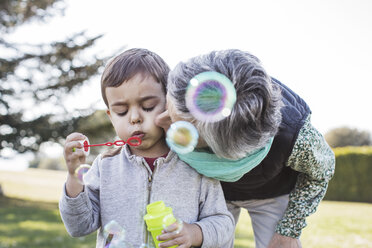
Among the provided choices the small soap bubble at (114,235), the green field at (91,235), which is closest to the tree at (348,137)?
the green field at (91,235)

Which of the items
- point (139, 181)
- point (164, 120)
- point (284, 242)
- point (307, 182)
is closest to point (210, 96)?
point (164, 120)

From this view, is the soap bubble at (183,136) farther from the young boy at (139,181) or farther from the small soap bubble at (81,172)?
the small soap bubble at (81,172)

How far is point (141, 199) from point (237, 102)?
23.8 inches

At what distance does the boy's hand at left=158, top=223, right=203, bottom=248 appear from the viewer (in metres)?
1.44

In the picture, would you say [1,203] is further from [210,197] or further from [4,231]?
[210,197]

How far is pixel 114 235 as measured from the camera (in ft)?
5.22

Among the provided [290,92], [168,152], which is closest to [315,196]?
[290,92]

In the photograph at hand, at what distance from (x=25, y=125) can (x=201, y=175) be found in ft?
28.6

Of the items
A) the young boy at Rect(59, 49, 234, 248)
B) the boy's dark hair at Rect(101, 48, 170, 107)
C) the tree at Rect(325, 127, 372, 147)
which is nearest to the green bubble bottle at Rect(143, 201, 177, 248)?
the young boy at Rect(59, 49, 234, 248)

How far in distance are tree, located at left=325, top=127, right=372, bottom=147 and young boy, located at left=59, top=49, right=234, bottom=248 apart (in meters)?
30.2

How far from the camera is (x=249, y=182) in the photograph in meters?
2.03

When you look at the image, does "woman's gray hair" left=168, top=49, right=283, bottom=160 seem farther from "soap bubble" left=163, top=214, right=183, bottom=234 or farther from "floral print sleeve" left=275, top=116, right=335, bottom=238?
"floral print sleeve" left=275, top=116, right=335, bottom=238

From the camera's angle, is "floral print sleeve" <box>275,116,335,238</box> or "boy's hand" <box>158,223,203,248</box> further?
"floral print sleeve" <box>275,116,335,238</box>

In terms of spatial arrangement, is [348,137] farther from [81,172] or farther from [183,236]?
[81,172]
